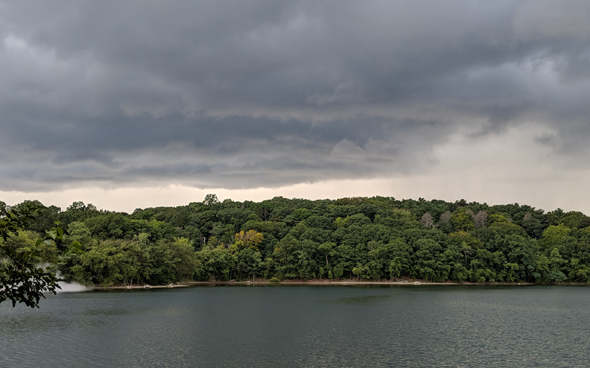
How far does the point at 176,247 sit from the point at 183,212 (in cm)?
3967

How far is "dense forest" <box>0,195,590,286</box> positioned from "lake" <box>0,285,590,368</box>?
94.9 ft

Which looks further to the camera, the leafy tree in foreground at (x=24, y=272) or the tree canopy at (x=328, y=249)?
the tree canopy at (x=328, y=249)

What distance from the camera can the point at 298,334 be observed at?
33.0m

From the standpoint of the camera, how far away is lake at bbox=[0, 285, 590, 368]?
2531 cm

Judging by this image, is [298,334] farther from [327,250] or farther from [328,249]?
[327,250]

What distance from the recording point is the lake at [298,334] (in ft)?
83.0

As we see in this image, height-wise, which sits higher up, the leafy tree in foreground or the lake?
the leafy tree in foreground

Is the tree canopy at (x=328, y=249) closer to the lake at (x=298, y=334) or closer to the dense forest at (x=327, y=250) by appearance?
the dense forest at (x=327, y=250)

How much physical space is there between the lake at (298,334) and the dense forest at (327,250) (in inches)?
1139

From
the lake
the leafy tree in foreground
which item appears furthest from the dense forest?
the leafy tree in foreground

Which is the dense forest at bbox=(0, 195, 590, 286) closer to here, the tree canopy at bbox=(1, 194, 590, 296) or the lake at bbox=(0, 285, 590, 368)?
the tree canopy at bbox=(1, 194, 590, 296)

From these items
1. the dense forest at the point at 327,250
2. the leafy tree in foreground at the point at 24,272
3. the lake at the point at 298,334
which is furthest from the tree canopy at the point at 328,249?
the leafy tree in foreground at the point at 24,272

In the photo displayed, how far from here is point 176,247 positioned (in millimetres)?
87938

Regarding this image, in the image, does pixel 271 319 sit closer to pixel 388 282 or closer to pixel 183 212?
pixel 388 282
